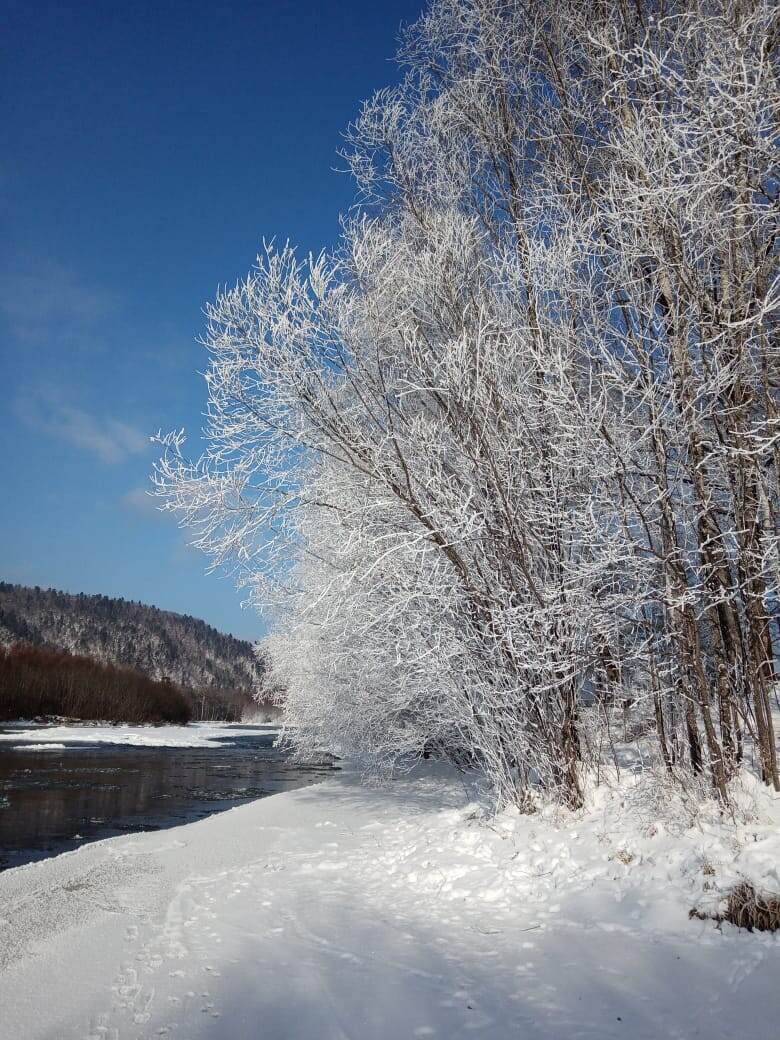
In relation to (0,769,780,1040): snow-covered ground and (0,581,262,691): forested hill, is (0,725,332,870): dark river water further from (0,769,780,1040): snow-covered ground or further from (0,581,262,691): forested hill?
(0,581,262,691): forested hill

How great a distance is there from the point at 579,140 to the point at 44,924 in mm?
8844

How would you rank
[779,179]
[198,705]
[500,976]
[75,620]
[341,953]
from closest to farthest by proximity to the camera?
[500,976]
[341,953]
[779,179]
[198,705]
[75,620]

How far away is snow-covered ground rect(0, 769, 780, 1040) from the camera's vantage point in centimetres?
369

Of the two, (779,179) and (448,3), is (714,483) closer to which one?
(779,179)

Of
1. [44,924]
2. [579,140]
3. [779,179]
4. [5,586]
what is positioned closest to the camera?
[44,924]

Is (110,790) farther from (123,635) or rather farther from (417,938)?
(123,635)

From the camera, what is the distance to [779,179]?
601 cm

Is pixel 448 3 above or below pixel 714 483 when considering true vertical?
above

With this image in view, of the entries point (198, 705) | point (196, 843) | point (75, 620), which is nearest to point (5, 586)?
point (75, 620)

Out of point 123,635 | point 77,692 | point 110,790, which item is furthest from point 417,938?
point 123,635

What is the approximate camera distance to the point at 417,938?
16.3 feet

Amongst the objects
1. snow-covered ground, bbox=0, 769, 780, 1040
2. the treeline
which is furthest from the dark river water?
the treeline

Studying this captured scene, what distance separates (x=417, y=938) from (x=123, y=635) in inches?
5397

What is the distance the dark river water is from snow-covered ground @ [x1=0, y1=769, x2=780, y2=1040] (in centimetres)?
402
